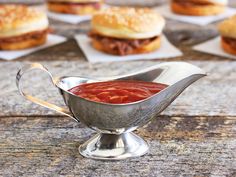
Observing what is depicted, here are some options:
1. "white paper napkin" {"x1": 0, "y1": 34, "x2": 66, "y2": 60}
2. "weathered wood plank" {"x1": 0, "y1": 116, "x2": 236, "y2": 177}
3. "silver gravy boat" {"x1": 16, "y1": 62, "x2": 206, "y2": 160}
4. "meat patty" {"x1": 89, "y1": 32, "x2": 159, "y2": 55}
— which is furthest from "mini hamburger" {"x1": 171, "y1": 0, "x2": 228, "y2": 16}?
"silver gravy boat" {"x1": 16, "y1": 62, "x2": 206, "y2": 160}

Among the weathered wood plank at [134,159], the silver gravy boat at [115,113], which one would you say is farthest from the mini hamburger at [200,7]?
the silver gravy boat at [115,113]

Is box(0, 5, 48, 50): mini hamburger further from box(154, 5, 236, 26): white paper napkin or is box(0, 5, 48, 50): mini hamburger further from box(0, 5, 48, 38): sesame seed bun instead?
box(154, 5, 236, 26): white paper napkin

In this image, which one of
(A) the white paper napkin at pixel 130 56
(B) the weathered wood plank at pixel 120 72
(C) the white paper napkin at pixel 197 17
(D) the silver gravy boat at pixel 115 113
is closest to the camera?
(D) the silver gravy boat at pixel 115 113

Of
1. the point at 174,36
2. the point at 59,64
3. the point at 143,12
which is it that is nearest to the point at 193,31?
the point at 174,36

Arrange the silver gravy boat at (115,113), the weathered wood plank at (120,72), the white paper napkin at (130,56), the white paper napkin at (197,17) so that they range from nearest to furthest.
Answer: the silver gravy boat at (115,113) → the weathered wood plank at (120,72) → the white paper napkin at (130,56) → the white paper napkin at (197,17)

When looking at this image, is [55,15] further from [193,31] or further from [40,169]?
[40,169]

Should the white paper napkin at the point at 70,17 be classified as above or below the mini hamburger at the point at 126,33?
below

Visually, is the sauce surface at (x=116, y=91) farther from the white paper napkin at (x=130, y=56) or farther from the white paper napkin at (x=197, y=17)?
the white paper napkin at (x=197, y=17)
